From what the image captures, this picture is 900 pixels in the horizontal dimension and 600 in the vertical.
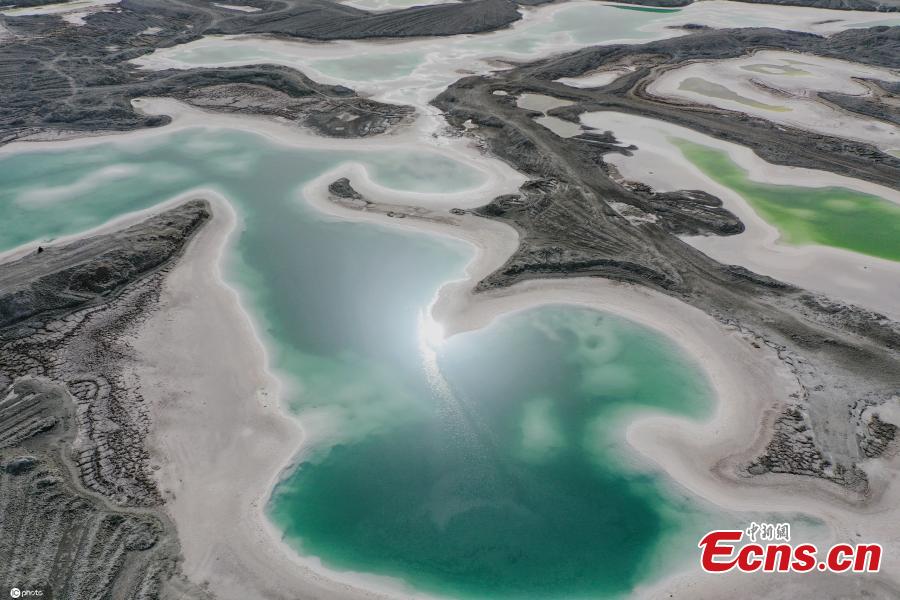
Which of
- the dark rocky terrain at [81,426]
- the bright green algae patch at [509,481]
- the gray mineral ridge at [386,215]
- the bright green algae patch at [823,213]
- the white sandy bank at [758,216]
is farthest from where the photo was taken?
the bright green algae patch at [823,213]

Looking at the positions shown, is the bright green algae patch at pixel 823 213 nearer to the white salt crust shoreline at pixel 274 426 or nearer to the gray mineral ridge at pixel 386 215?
the gray mineral ridge at pixel 386 215

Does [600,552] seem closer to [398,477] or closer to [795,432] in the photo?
[398,477]

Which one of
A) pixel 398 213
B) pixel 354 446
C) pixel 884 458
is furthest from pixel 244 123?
pixel 884 458

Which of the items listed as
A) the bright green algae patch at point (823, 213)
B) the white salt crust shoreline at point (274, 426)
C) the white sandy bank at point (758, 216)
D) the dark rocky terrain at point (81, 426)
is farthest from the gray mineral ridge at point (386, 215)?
the bright green algae patch at point (823, 213)

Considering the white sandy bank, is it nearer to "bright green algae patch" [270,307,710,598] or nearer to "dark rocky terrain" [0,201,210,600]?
"bright green algae patch" [270,307,710,598]

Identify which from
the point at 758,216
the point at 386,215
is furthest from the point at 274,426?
the point at 758,216

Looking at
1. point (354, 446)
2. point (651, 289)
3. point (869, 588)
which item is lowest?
point (354, 446)
